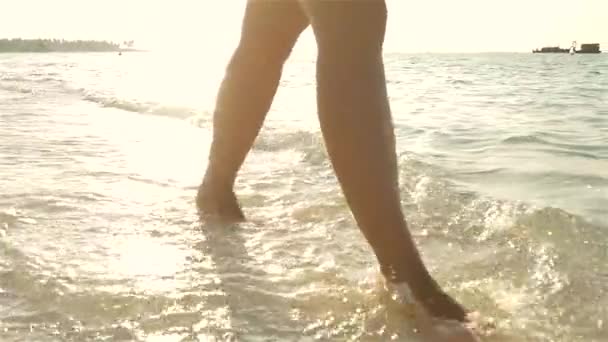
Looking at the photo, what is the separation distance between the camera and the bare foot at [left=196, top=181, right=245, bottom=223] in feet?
7.66

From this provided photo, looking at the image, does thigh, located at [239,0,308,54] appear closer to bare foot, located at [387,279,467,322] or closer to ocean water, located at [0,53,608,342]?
ocean water, located at [0,53,608,342]

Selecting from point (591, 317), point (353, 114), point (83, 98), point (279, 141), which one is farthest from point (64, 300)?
point (83, 98)

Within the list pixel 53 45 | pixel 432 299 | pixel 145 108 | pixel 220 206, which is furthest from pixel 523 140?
pixel 53 45

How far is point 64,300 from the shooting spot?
61.3 inches

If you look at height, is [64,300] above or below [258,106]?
below

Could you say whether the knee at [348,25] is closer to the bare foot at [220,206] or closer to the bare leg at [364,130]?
the bare leg at [364,130]

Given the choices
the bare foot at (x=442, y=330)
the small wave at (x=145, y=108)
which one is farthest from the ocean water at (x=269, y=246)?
the small wave at (x=145, y=108)

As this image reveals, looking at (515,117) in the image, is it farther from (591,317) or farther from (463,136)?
(591,317)

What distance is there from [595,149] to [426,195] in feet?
8.09

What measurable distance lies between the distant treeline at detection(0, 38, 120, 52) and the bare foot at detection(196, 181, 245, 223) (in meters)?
85.8

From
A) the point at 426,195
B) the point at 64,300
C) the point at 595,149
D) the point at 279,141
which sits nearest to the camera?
the point at 64,300

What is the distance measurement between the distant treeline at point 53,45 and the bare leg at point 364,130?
284 feet

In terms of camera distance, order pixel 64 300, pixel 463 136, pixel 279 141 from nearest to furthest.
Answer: pixel 64 300, pixel 279 141, pixel 463 136

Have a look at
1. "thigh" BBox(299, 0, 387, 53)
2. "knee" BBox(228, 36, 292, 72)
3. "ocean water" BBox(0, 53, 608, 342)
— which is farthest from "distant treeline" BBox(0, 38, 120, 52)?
"thigh" BBox(299, 0, 387, 53)
